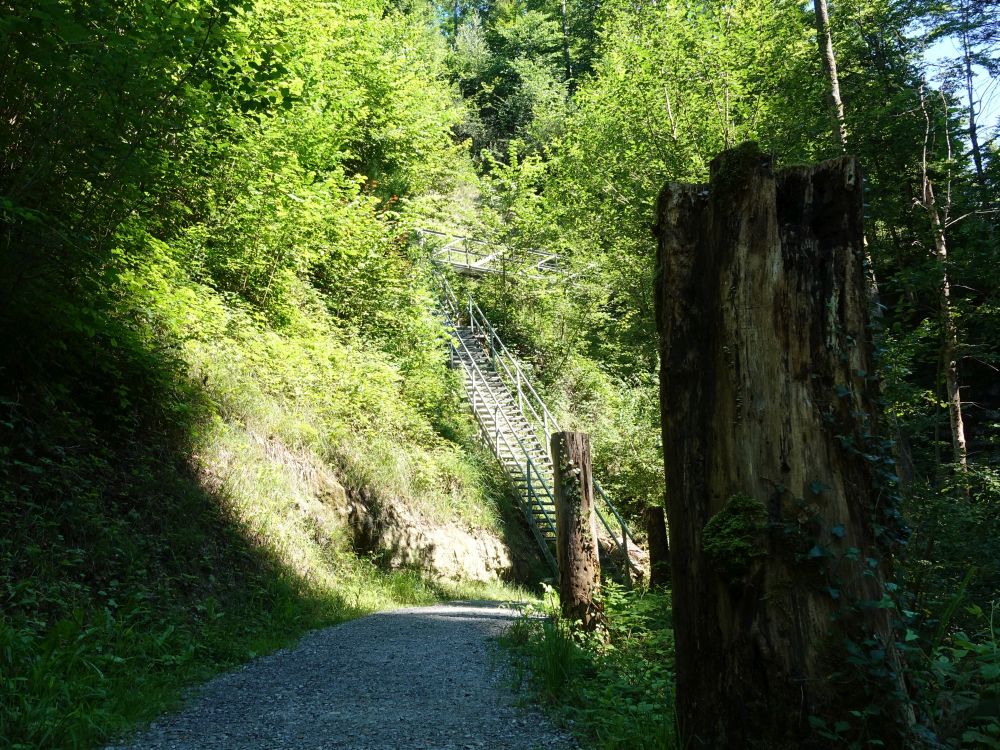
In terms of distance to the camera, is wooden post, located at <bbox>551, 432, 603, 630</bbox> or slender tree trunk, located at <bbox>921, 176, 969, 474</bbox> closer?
wooden post, located at <bbox>551, 432, 603, 630</bbox>

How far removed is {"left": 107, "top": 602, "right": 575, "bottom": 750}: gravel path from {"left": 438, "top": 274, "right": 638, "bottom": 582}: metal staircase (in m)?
6.71

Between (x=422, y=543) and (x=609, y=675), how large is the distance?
7.03 metres

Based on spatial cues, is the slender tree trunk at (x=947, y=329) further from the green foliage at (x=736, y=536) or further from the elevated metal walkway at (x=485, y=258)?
the elevated metal walkway at (x=485, y=258)

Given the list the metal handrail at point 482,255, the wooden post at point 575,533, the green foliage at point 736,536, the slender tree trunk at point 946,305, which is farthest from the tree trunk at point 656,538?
the metal handrail at point 482,255

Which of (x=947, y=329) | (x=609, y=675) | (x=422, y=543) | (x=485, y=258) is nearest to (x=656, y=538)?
(x=422, y=543)

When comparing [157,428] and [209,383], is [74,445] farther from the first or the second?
[209,383]

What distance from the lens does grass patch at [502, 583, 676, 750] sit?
3.61 metres

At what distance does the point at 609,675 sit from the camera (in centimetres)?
483

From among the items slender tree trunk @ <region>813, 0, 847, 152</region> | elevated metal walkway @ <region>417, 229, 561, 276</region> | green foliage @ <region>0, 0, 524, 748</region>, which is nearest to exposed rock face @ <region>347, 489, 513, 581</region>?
green foliage @ <region>0, 0, 524, 748</region>

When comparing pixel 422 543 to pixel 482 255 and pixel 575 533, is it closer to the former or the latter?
pixel 575 533

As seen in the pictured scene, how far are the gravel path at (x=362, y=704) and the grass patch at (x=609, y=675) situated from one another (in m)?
0.20

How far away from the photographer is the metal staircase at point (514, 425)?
1423cm

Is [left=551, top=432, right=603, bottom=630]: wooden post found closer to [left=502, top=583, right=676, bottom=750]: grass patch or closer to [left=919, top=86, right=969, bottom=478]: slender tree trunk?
[left=502, top=583, right=676, bottom=750]: grass patch

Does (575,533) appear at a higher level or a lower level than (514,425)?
lower
